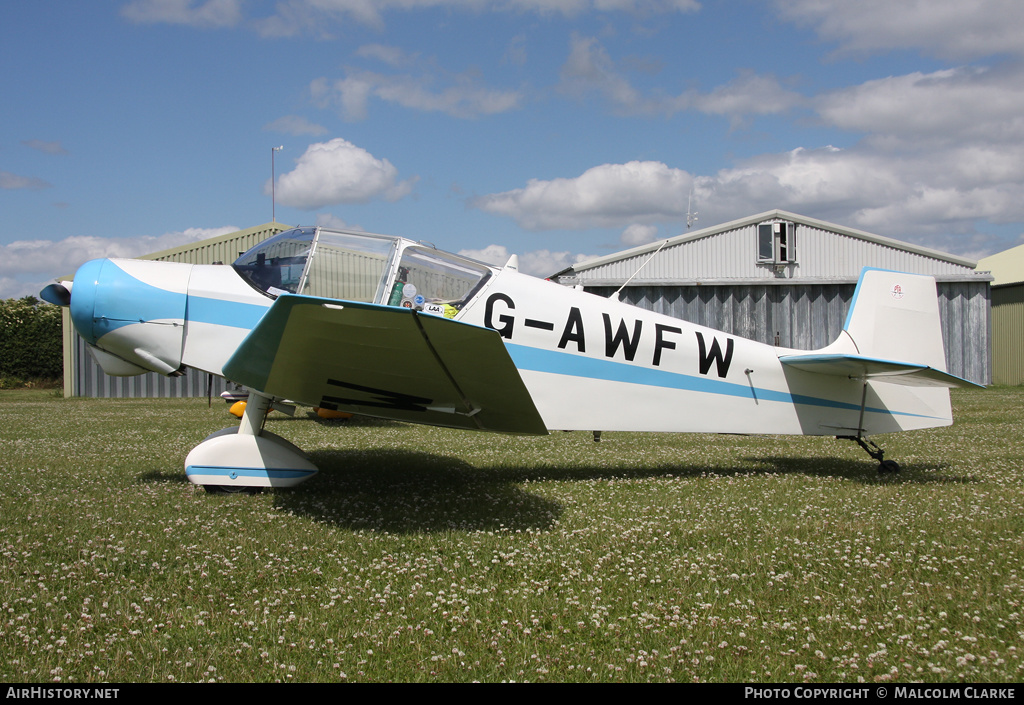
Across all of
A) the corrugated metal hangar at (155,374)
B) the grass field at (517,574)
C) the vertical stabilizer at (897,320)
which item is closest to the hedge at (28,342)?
the corrugated metal hangar at (155,374)

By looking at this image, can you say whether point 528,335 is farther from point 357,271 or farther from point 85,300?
point 85,300

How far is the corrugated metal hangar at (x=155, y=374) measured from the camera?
71.1 ft

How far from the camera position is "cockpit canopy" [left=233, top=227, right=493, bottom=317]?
5922 mm

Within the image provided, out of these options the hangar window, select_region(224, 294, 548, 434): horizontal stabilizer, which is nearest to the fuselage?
select_region(224, 294, 548, 434): horizontal stabilizer

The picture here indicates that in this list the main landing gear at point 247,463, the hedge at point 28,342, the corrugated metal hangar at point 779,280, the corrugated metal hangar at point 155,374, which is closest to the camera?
the main landing gear at point 247,463

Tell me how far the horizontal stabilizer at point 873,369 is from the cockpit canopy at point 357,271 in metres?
3.52

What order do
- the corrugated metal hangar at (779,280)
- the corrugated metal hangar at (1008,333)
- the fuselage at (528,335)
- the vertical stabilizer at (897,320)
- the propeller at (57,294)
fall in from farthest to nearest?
the corrugated metal hangar at (1008,333) → the corrugated metal hangar at (779,280) → the vertical stabilizer at (897,320) → the propeller at (57,294) → the fuselage at (528,335)

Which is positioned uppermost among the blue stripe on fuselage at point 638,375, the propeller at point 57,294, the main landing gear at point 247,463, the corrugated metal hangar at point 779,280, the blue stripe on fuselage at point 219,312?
the corrugated metal hangar at point 779,280

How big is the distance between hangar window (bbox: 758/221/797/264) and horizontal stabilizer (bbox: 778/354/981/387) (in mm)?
14172

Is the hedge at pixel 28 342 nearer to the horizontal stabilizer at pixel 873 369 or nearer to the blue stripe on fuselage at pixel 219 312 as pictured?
the blue stripe on fuselage at pixel 219 312

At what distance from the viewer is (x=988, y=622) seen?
3352 millimetres
